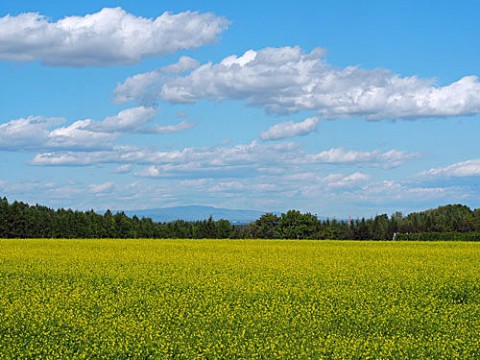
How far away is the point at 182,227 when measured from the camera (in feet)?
259

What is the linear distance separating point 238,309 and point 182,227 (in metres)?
61.8

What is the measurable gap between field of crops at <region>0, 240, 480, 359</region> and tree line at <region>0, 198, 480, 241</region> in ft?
134

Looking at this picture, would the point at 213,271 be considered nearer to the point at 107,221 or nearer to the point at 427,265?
the point at 427,265

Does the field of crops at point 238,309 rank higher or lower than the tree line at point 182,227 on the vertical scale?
lower

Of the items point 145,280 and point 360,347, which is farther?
point 145,280

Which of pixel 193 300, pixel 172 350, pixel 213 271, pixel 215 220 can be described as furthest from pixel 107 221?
pixel 172 350

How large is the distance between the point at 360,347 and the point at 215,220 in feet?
219

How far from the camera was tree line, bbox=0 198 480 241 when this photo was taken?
72438 millimetres

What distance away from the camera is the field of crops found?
13.9m

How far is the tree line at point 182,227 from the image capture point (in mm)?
72438

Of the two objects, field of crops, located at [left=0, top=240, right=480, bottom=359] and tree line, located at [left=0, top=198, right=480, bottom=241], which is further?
tree line, located at [left=0, top=198, right=480, bottom=241]

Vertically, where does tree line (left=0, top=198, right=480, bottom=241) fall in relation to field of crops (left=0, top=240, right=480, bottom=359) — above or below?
above

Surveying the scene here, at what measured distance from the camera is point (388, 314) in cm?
1762

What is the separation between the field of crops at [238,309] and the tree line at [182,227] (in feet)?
134
